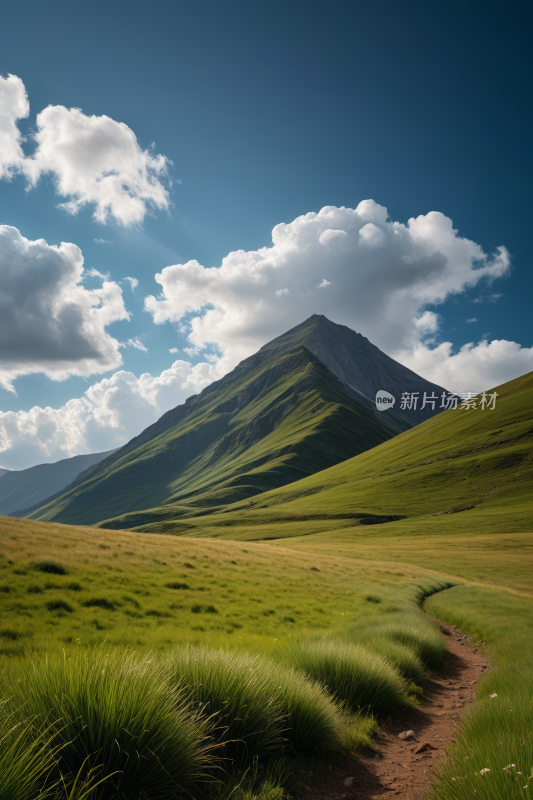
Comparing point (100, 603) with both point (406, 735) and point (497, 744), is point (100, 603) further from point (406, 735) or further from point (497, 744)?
point (497, 744)

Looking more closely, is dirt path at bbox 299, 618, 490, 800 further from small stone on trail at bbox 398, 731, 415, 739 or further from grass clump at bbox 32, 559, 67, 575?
grass clump at bbox 32, 559, 67, 575

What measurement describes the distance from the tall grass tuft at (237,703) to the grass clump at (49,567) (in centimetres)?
1495

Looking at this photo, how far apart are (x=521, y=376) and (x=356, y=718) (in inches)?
9060

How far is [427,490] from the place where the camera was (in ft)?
404

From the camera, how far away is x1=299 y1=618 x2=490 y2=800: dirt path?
18.4 feet

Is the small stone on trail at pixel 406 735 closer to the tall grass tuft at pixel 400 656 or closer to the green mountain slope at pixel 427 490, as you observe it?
the tall grass tuft at pixel 400 656

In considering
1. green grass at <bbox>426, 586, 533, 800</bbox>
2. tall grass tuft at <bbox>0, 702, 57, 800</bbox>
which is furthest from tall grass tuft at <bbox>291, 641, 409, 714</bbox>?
tall grass tuft at <bbox>0, 702, 57, 800</bbox>

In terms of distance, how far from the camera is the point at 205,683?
212 inches

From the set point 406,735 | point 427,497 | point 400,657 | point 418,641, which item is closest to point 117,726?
point 406,735

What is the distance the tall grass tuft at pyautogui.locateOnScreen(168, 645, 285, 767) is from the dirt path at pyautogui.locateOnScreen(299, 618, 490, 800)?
0.78 meters

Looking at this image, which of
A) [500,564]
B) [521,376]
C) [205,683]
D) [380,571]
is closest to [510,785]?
[205,683]

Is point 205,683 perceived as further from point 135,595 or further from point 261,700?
point 135,595

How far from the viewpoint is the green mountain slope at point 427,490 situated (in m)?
99.1

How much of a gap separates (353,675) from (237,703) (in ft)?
12.9
